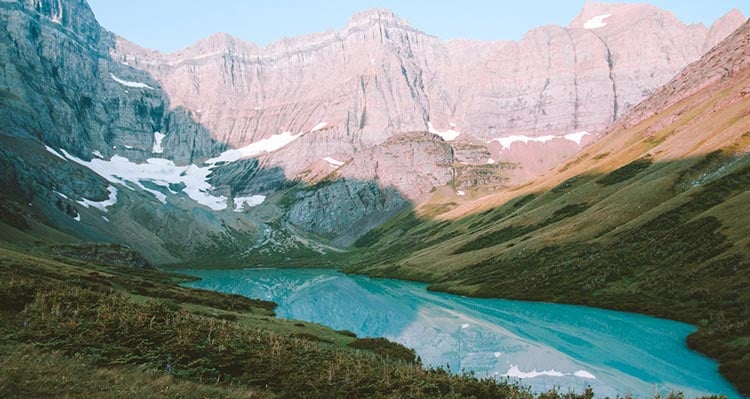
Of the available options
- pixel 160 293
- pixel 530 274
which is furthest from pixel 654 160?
pixel 160 293

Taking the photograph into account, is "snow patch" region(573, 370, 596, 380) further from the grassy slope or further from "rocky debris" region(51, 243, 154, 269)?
"rocky debris" region(51, 243, 154, 269)

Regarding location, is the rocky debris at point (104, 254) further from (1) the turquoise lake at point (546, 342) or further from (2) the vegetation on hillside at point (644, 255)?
(2) the vegetation on hillside at point (644, 255)

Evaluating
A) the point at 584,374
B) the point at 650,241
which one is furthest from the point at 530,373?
the point at 650,241

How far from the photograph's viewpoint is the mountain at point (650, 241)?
58688 mm

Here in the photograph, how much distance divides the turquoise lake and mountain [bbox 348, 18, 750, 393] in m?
3.04

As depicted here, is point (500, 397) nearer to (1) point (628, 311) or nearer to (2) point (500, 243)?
(1) point (628, 311)

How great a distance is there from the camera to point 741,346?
140 feet

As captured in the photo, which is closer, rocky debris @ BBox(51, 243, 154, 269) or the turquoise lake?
the turquoise lake

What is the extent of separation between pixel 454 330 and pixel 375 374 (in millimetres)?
44657

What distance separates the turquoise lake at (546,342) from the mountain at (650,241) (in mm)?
3043

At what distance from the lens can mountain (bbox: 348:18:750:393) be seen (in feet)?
193

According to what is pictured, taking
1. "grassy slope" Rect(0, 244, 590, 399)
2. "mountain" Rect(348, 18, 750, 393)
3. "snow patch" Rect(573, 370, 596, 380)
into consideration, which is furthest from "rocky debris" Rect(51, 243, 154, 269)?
"snow patch" Rect(573, 370, 596, 380)

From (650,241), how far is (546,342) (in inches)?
1467

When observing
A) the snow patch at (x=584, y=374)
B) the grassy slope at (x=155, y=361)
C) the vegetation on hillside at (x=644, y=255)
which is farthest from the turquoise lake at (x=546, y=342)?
the grassy slope at (x=155, y=361)
